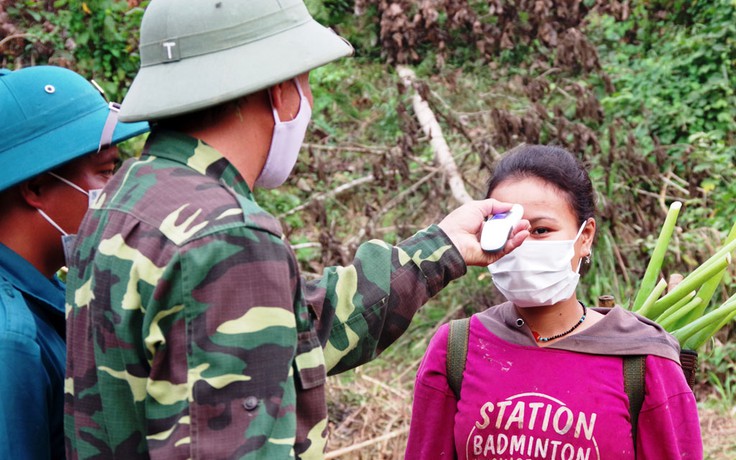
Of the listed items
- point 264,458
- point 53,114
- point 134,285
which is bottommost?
point 264,458

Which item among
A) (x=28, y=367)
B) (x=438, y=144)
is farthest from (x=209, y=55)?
(x=438, y=144)

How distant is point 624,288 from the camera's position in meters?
6.01

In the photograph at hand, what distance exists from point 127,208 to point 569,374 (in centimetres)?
137

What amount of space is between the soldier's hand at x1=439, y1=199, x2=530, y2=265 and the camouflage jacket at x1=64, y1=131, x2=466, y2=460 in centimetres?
60

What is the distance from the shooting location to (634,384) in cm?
224

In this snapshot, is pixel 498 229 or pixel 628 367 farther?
pixel 628 367

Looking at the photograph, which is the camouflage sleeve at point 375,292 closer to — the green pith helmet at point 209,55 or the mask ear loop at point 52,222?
the green pith helmet at point 209,55

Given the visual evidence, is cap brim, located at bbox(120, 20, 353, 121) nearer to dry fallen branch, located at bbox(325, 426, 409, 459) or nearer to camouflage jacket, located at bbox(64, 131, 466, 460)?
camouflage jacket, located at bbox(64, 131, 466, 460)

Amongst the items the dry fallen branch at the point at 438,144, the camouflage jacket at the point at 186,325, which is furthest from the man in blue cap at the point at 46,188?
the dry fallen branch at the point at 438,144

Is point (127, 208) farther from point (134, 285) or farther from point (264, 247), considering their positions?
point (264, 247)

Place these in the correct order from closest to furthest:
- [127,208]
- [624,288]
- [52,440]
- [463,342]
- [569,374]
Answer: [127,208] → [52,440] → [569,374] → [463,342] → [624,288]

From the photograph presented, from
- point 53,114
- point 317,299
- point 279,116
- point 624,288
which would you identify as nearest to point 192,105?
point 279,116

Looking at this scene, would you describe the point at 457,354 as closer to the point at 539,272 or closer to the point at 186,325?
the point at 539,272

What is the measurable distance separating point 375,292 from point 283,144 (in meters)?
0.43
